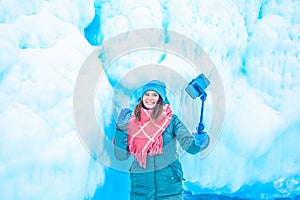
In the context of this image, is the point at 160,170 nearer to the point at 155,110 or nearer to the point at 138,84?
the point at 155,110

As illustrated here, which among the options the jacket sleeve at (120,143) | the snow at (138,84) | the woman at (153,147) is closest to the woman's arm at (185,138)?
the woman at (153,147)

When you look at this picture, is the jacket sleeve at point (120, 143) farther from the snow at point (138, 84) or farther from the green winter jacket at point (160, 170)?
the snow at point (138, 84)

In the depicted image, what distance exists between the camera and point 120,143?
1758 millimetres

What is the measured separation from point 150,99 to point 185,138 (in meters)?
0.23

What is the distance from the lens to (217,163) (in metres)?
2.54

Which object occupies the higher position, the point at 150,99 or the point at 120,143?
the point at 150,99

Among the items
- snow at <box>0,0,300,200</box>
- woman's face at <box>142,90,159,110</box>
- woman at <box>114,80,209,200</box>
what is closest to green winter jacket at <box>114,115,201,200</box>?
woman at <box>114,80,209,200</box>

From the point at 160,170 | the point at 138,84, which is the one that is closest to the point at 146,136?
the point at 160,170

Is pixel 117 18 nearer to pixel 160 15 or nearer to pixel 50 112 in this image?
pixel 160 15

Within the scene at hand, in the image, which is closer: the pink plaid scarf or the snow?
the pink plaid scarf

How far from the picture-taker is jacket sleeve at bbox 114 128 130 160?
5.73 ft

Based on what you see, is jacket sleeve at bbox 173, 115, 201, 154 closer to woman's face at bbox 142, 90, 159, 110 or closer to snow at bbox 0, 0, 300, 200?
woman's face at bbox 142, 90, 159, 110

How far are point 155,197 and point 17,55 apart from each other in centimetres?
99

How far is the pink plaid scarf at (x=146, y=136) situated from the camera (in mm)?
1787
